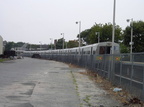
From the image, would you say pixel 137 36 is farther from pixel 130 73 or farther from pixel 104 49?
pixel 130 73

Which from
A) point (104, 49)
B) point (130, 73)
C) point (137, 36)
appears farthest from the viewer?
point (137, 36)

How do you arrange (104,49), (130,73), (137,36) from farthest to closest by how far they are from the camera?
1. (137,36)
2. (104,49)
3. (130,73)

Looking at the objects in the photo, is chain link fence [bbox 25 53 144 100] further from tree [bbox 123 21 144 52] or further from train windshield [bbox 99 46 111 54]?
tree [bbox 123 21 144 52]

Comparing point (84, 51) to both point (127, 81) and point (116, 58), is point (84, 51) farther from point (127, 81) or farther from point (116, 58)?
point (127, 81)

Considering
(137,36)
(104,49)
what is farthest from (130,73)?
(137,36)

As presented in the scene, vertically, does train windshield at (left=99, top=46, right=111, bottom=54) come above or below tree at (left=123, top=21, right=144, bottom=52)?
below

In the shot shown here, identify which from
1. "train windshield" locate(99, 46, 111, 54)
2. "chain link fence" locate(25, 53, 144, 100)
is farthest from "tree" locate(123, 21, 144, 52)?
"chain link fence" locate(25, 53, 144, 100)

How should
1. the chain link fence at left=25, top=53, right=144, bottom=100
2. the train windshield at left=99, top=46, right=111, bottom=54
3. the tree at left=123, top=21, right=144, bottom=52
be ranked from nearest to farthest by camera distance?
the chain link fence at left=25, top=53, right=144, bottom=100
the train windshield at left=99, top=46, right=111, bottom=54
the tree at left=123, top=21, right=144, bottom=52

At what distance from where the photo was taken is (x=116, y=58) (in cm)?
1748

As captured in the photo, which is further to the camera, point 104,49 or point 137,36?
point 137,36

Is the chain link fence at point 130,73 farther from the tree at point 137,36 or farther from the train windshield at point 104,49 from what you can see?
the tree at point 137,36

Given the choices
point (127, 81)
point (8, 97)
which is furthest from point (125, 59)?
point (8, 97)

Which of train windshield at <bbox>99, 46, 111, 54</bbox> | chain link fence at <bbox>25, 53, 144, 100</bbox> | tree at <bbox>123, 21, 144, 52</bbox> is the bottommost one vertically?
chain link fence at <bbox>25, 53, 144, 100</bbox>

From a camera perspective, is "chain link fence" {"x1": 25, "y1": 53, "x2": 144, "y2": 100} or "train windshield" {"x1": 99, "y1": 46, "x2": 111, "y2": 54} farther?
"train windshield" {"x1": 99, "y1": 46, "x2": 111, "y2": 54}
